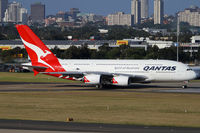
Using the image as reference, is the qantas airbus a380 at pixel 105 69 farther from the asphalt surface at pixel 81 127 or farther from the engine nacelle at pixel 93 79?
the asphalt surface at pixel 81 127

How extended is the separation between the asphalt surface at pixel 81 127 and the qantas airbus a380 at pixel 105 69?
29.6m

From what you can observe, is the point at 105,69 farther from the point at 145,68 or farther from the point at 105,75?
the point at 145,68

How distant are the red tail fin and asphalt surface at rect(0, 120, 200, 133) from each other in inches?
1294

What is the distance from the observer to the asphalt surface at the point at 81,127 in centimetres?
3316

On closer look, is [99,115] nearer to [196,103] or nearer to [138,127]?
[138,127]

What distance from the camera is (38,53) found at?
226 ft

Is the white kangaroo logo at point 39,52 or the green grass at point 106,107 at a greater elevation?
the white kangaroo logo at point 39,52

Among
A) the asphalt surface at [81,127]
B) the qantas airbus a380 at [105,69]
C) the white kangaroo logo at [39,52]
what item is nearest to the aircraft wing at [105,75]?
the qantas airbus a380 at [105,69]

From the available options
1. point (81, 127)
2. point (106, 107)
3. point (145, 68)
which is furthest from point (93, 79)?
point (81, 127)

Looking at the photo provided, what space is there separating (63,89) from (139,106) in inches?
795

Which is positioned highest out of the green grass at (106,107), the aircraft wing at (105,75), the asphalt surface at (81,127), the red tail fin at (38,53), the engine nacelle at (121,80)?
the red tail fin at (38,53)

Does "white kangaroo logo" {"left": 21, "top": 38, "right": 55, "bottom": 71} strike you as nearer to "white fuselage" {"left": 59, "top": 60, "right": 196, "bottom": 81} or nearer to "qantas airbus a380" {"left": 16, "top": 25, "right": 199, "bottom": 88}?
"qantas airbus a380" {"left": 16, "top": 25, "right": 199, "bottom": 88}

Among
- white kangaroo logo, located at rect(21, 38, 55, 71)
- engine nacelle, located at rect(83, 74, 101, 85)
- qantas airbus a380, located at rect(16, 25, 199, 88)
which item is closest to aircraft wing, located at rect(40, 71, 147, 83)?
qantas airbus a380, located at rect(16, 25, 199, 88)

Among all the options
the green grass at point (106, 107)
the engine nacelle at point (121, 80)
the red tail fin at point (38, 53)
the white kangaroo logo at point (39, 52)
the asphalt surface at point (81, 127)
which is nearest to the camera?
the asphalt surface at point (81, 127)
